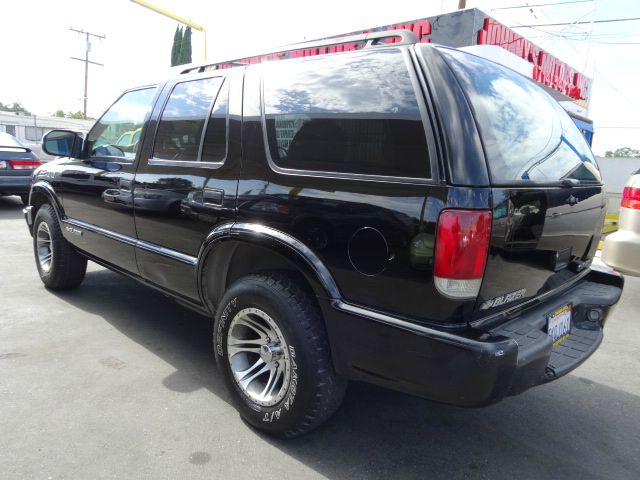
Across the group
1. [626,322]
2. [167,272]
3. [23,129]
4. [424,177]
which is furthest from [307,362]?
[23,129]

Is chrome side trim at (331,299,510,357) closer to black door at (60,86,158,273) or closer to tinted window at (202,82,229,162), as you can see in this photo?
tinted window at (202,82,229,162)

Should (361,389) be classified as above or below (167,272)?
below

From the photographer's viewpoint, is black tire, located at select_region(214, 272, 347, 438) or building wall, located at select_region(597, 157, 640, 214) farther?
building wall, located at select_region(597, 157, 640, 214)

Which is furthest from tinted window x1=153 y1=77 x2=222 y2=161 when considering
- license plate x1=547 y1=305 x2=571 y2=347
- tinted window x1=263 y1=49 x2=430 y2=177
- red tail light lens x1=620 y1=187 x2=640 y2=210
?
red tail light lens x1=620 y1=187 x2=640 y2=210

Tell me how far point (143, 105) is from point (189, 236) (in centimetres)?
121

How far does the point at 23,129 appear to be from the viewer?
43188 mm

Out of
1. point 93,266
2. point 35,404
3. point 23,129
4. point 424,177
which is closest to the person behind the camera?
point 424,177

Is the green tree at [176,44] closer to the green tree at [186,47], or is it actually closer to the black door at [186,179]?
the green tree at [186,47]

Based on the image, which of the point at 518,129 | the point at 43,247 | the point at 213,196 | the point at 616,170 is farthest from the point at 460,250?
the point at 616,170

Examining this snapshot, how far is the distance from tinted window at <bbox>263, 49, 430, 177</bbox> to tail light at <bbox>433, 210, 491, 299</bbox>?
0.22m

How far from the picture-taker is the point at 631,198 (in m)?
4.18

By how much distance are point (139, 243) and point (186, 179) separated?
0.72 metres

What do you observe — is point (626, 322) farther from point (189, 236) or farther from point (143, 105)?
point (143, 105)

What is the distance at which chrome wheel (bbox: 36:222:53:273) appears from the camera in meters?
4.51
